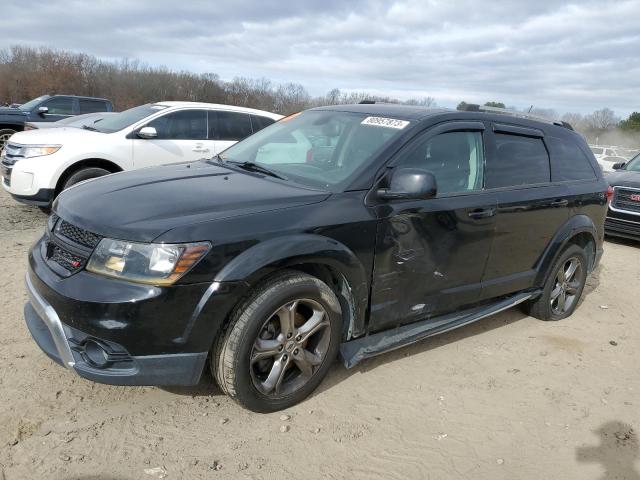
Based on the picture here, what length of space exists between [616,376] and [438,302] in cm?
155

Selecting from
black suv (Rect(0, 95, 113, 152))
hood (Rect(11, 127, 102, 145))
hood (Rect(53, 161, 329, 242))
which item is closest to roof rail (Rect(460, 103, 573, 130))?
hood (Rect(53, 161, 329, 242))

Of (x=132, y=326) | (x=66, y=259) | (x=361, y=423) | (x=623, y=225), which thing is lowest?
(x=361, y=423)

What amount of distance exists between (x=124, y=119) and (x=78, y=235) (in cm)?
570

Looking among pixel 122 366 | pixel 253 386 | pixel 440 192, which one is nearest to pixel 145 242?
pixel 122 366

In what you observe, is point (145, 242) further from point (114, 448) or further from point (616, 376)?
point (616, 376)

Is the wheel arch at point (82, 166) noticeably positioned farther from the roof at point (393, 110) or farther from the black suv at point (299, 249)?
the roof at point (393, 110)

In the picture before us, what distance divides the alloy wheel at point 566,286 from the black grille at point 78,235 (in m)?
3.95

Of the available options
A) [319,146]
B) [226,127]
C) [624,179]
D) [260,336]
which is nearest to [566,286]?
[319,146]

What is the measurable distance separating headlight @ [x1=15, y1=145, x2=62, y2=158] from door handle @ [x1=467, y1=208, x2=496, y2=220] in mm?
5631

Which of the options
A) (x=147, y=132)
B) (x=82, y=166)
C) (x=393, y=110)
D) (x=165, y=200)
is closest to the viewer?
(x=165, y=200)

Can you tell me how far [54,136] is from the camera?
7.23 meters

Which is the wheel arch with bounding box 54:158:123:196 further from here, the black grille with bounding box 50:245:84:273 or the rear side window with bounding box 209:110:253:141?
the black grille with bounding box 50:245:84:273

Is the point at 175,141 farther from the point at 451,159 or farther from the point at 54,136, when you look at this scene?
the point at 451,159

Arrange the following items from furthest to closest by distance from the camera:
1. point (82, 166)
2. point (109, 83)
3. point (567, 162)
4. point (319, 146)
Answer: point (109, 83) < point (82, 166) < point (567, 162) < point (319, 146)
